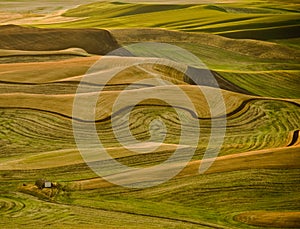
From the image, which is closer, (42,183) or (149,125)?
(42,183)

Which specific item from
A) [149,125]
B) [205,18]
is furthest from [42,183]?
[205,18]

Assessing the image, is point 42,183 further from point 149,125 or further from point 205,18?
point 205,18

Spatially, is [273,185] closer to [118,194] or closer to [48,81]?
[118,194]

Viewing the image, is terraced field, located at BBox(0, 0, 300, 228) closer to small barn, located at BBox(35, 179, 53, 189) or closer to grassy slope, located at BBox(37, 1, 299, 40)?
small barn, located at BBox(35, 179, 53, 189)

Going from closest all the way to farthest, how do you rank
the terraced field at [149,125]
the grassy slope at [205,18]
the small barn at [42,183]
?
the terraced field at [149,125] < the small barn at [42,183] < the grassy slope at [205,18]

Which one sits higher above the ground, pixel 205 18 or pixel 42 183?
pixel 205 18

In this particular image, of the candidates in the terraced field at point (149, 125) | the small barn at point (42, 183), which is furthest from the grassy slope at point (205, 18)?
the small barn at point (42, 183)

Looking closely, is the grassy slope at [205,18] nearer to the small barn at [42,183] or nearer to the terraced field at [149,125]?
the terraced field at [149,125]
